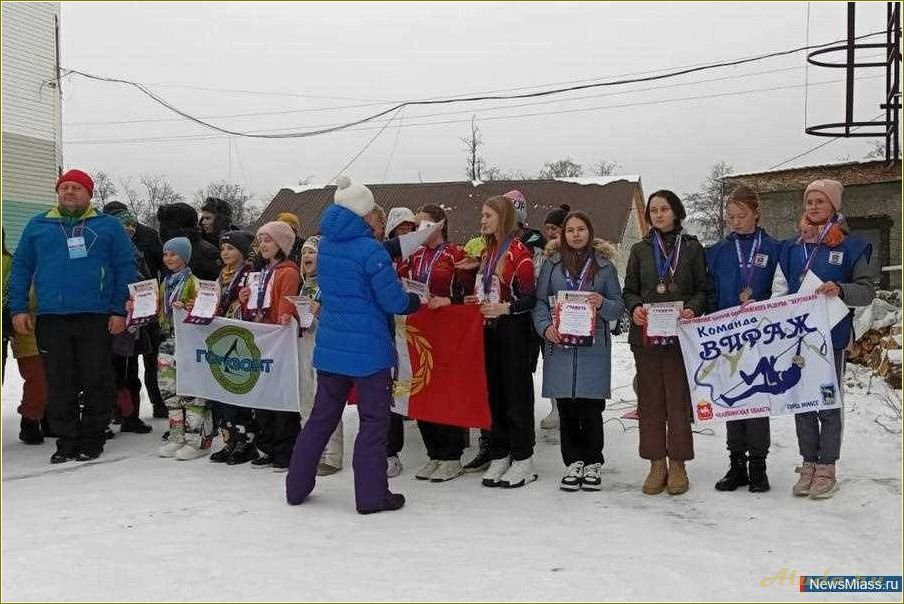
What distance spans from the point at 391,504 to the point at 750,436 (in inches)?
93.1

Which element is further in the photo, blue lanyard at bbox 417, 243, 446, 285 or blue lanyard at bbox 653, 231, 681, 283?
blue lanyard at bbox 417, 243, 446, 285

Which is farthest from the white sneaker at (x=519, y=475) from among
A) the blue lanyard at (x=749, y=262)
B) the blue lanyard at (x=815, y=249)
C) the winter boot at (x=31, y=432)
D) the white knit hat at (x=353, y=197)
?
the winter boot at (x=31, y=432)

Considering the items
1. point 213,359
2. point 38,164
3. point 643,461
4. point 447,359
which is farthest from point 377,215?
point 38,164

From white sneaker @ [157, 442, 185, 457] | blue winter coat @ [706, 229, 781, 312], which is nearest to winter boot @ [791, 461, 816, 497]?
blue winter coat @ [706, 229, 781, 312]

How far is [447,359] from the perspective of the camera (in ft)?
17.9

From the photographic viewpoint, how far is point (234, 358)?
6.01 m

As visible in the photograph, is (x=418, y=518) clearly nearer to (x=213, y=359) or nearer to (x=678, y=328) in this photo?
(x=678, y=328)

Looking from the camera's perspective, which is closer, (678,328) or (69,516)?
(69,516)

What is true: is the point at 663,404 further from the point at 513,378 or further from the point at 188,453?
the point at 188,453

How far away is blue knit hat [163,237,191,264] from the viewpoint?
6.25 metres

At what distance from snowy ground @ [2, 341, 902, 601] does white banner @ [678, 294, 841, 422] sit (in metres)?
0.59

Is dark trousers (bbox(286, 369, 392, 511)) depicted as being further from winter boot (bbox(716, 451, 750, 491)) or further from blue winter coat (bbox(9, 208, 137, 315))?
blue winter coat (bbox(9, 208, 137, 315))

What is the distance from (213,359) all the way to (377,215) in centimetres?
174

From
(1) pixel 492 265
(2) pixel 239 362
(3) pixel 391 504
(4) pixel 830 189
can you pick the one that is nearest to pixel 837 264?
(4) pixel 830 189
